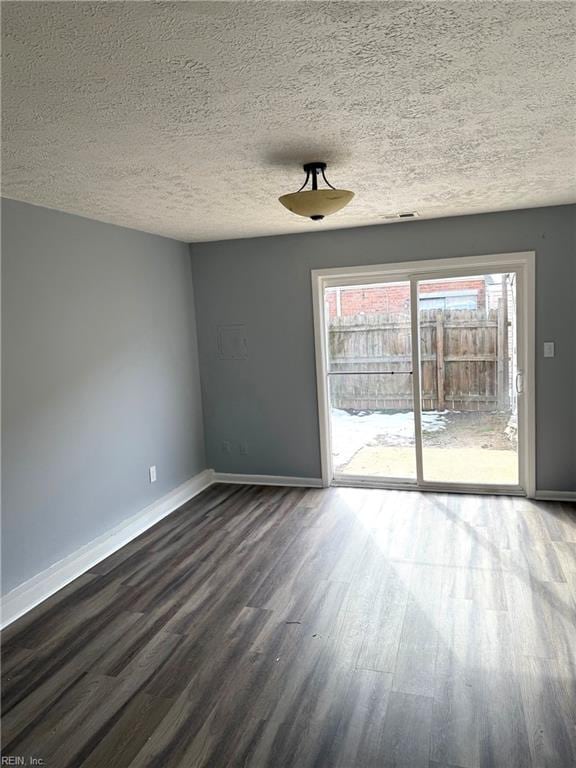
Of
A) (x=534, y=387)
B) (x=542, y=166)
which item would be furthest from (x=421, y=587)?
(x=542, y=166)

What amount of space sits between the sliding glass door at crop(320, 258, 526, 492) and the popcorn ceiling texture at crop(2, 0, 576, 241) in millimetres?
1319

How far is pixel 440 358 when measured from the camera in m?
4.45

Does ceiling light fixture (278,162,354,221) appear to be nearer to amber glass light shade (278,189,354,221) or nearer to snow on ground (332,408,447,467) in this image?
amber glass light shade (278,189,354,221)

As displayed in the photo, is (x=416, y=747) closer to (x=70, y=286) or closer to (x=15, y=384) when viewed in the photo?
(x=15, y=384)

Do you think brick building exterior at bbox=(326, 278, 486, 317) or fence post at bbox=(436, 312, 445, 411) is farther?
fence post at bbox=(436, 312, 445, 411)

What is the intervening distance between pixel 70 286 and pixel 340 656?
2.75m

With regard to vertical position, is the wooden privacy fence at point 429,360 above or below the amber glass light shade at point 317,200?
below

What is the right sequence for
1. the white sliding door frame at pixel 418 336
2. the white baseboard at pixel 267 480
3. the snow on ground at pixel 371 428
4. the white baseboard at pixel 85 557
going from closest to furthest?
1. the white baseboard at pixel 85 557
2. the white sliding door frame at pixel 418 336
3. the snow on ground at pixel 371 428
4. the white baseboard at pixel 267 480

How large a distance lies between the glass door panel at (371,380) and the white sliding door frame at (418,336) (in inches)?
2.6

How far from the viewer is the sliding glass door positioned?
169 inches

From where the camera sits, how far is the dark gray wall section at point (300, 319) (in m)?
4.04

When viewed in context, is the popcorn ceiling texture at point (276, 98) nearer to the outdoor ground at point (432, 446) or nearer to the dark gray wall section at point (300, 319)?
the dark gray wall section at point (300, 319)

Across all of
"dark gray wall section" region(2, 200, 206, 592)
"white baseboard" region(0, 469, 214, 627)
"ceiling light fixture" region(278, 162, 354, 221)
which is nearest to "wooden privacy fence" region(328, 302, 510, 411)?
"dark gray wall section" region(2, 200, 206, 592)

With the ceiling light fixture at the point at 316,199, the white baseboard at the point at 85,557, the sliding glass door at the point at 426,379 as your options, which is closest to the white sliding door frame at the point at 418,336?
the sliding glass door at the point at 426,379
